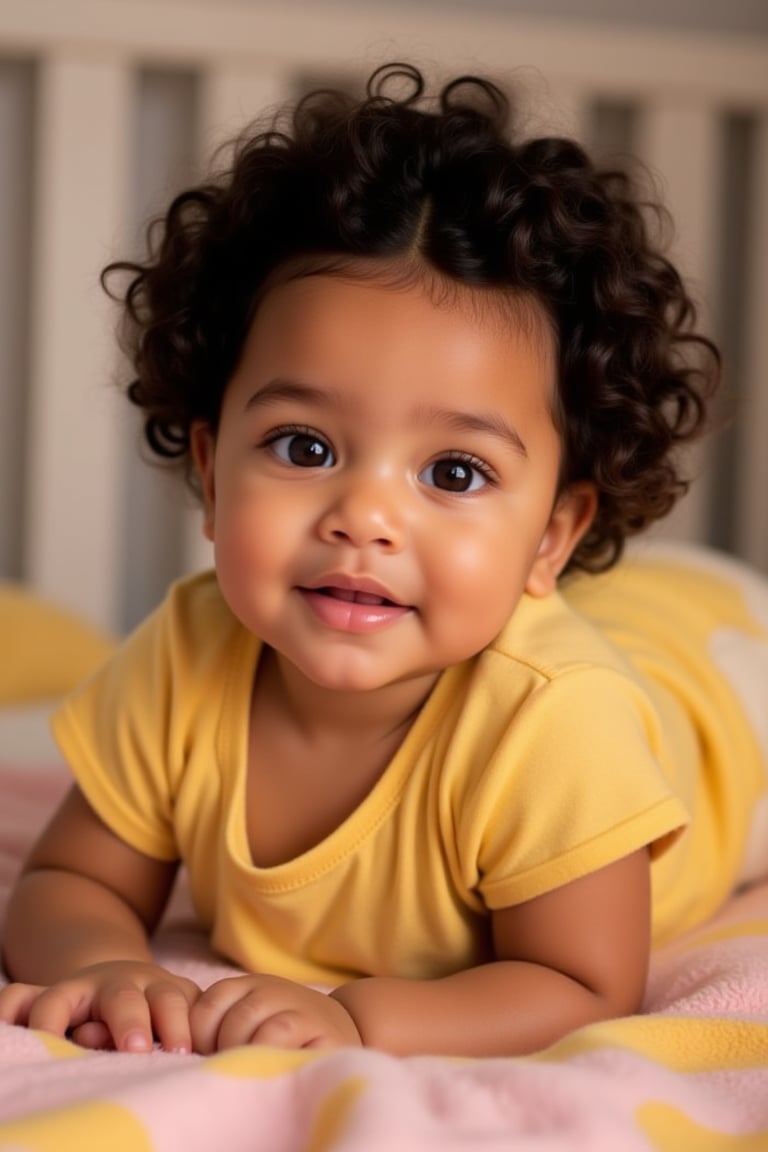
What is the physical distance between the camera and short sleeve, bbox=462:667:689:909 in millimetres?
804

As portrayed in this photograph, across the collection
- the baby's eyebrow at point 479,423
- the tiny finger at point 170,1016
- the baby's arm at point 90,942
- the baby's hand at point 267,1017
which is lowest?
the baby's arm at point 90,942

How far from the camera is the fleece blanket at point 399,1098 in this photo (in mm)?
538

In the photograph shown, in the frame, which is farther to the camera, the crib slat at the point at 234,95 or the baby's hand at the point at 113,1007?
the crib slat at the point at 234,95

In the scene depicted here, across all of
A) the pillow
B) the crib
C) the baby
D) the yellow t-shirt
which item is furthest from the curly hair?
the crib

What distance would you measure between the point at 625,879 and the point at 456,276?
0.32 m

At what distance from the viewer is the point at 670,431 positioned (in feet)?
3.17

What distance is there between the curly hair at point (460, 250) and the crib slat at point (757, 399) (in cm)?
109

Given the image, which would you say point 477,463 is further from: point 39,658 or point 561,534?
point 39,658

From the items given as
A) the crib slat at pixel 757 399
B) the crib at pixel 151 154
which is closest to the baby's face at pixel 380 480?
the crib at pixel 151 154

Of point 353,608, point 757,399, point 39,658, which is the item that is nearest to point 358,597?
point 353,608

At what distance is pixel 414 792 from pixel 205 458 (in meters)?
0.24

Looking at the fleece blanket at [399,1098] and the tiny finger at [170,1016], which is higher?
the fleece blanket at [399,1098]

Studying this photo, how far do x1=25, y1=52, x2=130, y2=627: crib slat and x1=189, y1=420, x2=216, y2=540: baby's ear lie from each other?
3.36 ft

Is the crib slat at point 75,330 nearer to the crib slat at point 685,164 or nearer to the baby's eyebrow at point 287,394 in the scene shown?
the crib slat at point 685,164
